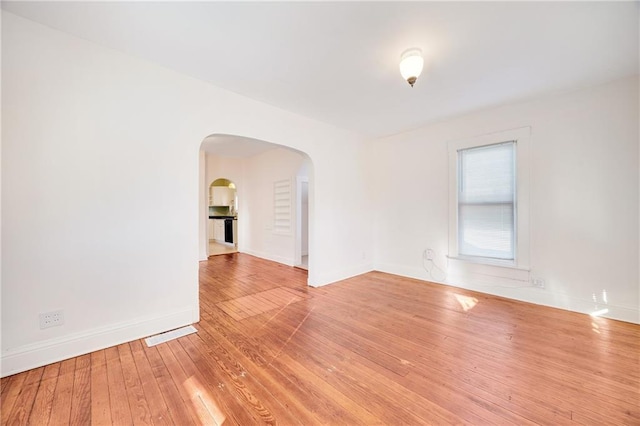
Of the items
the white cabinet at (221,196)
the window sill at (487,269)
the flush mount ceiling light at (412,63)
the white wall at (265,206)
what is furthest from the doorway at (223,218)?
the flush mount ceiling light at (412,63)

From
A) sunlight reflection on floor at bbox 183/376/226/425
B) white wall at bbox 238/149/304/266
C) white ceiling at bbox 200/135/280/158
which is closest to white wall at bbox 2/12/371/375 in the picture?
sunlight reflection on floor at bbox 183/376/226/425

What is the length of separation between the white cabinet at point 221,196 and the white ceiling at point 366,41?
7.49 m

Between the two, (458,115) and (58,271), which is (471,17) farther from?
(58,271)

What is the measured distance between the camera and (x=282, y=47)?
7.03ft

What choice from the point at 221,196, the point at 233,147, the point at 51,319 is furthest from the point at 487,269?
the point at 221,196

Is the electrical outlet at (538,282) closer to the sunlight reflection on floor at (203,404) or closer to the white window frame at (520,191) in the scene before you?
the white window frame at (520,191)

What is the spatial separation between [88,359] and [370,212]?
4.27 m

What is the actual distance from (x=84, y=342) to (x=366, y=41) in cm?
343

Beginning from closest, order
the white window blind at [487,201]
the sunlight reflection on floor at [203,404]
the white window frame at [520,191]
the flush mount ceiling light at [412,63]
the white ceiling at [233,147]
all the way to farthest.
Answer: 1. the sunlight reflection on floor at [203,404]
2. the flush mount ceiling light at [412,63]
3. the white window frame at [520,191]
4. the white window blind at [487,201]
5. the white ceiling at [233,147]

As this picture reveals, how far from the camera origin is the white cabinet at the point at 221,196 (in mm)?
9727

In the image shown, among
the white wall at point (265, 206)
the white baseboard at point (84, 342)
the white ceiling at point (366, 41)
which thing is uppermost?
the white ceiling at point (366, 41)

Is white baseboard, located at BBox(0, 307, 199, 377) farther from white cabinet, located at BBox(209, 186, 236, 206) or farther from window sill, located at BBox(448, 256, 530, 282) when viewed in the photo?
white cabinet, located at BBox(209, 186, 236, 206)

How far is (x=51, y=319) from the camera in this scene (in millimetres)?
1926

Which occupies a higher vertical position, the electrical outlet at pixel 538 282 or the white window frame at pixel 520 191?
the white window frame at pixel 520 191
